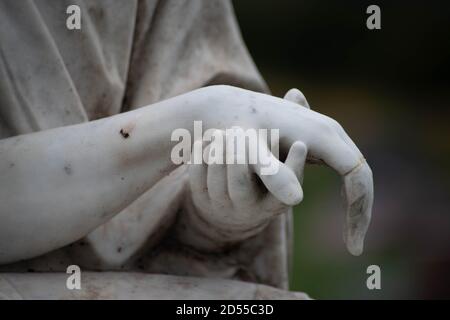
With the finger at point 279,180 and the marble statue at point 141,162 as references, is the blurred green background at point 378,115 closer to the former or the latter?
the marble statue at point 141,162

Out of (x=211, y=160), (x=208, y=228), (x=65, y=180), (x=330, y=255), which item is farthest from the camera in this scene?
(x=330, y=255)

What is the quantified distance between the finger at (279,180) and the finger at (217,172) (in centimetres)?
6

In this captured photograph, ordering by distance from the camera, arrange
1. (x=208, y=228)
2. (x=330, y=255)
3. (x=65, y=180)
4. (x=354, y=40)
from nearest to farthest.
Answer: (x=65, y=180), (x=208, y=228), (x=330, y=255), (x=354, y=40)

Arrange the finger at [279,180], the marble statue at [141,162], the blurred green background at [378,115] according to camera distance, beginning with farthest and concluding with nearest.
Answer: the blurred green background at [378,115] → the marble statue at [141,162] → the finger at [279,180]

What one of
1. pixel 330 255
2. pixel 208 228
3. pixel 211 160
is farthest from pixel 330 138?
pixel 330 255

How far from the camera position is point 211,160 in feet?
6.23

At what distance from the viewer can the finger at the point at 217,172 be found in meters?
1.88

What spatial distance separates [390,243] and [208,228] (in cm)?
253

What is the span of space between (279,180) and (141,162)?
0.27 m

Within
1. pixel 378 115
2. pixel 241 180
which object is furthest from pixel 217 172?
pixel 378 115

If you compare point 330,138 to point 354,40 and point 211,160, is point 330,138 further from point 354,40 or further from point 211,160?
point 354,40

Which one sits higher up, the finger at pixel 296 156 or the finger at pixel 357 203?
the finger at pixel 296 156

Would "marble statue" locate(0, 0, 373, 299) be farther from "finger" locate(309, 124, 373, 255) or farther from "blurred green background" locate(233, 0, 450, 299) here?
"blurred green background" locate(233, 0, 450, 299)

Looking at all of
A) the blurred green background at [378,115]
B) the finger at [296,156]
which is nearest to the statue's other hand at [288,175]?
the finger at [296,156]
